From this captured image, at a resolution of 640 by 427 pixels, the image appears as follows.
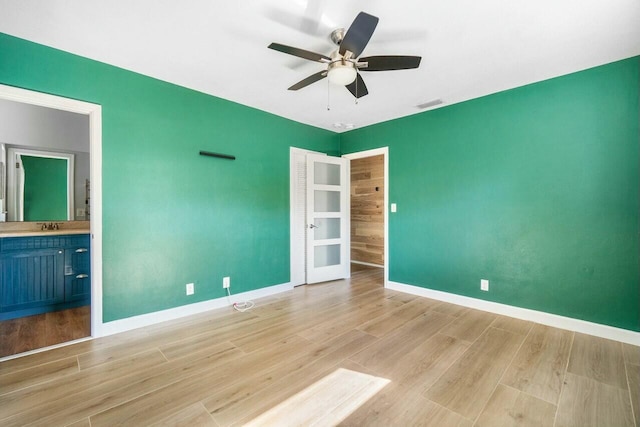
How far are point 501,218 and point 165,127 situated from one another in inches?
153

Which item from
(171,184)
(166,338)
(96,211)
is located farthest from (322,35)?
(166,338)

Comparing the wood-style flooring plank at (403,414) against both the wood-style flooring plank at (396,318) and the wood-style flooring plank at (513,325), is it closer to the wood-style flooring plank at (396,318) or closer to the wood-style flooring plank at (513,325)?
the wood-style flooring plank at (396,318)

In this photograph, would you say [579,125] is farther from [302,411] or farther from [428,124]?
[302,411]

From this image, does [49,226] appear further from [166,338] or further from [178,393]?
[178,393]

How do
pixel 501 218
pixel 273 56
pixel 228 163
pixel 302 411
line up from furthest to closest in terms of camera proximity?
1. pixel 228 163
2. pixel 501 218
3. pixel 273 56
4. pixel 302 411

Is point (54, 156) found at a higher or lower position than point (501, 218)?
higher

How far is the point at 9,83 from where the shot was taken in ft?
6.93

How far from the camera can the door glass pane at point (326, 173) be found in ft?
14.2

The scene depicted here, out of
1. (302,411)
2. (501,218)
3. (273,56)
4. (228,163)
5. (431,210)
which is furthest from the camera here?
(431,210)

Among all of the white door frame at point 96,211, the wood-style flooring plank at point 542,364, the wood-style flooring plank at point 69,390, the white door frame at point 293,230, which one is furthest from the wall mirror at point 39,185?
the wood-style flooring plank at point 542,364

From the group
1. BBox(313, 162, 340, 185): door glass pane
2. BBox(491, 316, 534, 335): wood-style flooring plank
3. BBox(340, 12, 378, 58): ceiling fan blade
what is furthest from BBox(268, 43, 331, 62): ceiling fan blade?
BBox(491, 316, 534, 335): wood-style flooring plank

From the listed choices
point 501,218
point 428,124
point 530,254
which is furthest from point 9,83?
→ point 530,254

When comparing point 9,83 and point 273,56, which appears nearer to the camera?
point 9,83

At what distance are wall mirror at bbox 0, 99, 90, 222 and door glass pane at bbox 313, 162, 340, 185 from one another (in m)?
3.27
